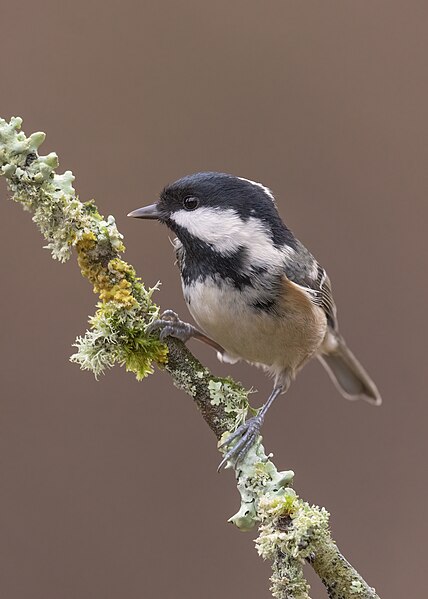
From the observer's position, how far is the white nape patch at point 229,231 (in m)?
1.91

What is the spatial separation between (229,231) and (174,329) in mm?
408

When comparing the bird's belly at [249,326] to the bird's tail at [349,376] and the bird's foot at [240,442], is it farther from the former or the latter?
the bird's tail at [349,376]

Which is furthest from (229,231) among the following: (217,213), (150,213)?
(150,213)

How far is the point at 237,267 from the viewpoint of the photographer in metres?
1.92

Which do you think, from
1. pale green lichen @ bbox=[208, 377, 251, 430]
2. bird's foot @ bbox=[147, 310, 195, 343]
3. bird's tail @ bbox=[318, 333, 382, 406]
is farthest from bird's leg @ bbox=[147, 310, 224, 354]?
bird's tail @ bbox=[318, 333, 382, 406]

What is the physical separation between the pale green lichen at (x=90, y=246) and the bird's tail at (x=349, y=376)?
1.38 m

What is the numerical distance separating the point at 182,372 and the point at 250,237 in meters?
0.54

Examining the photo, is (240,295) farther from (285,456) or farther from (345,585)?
(285,456)

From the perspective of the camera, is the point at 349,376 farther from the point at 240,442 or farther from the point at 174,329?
the point at 240,442

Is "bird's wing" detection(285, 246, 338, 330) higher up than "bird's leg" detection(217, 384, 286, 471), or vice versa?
"bird's wing" detection(285, 246, 338, 330)

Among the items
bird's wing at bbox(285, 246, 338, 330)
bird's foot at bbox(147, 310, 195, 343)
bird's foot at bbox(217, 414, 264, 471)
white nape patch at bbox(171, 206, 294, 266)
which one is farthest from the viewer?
bird's wing at bbox(285, 246, 338, 330)

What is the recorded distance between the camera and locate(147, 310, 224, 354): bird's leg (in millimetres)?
1524

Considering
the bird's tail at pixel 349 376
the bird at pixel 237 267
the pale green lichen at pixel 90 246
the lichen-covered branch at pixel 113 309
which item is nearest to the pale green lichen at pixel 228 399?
the lichen-covered branch at pixel 113 309

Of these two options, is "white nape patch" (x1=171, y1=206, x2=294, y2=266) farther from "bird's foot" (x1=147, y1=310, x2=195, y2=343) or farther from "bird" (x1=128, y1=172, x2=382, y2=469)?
"bird's foot" (x1=147, y1=310, x2=195, y2=343)
